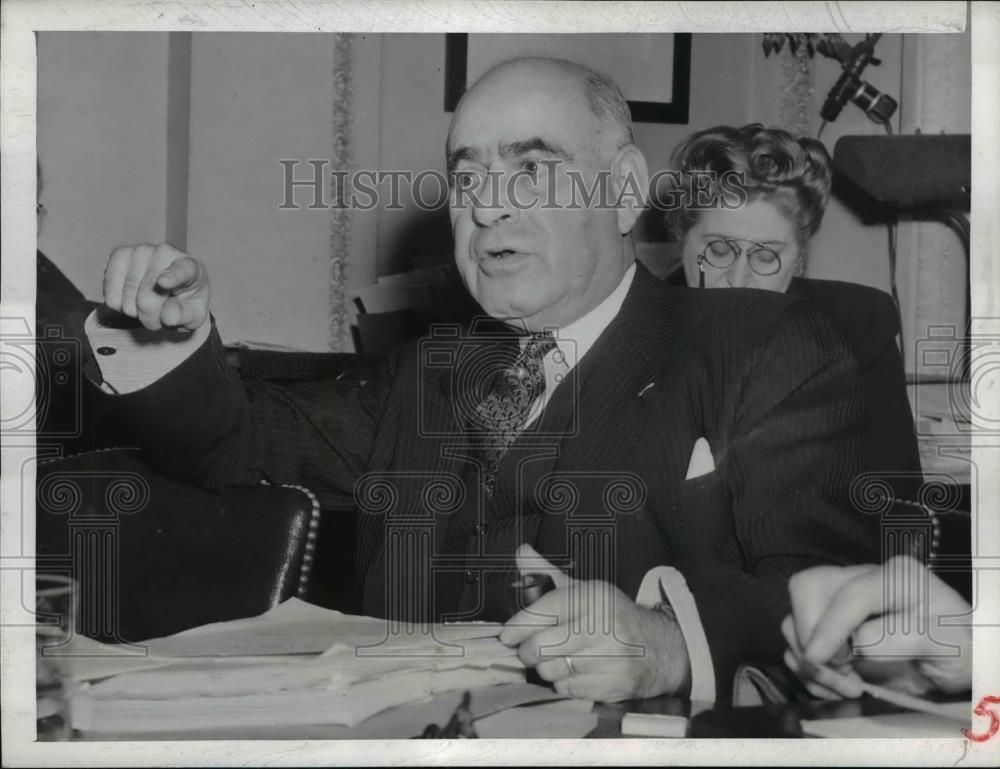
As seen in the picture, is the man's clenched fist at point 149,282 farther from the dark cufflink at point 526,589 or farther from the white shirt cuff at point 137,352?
the dark cufflink at point 526,589

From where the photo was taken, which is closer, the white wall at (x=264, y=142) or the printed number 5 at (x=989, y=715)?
the printed number 5 at (x=989, y=715)

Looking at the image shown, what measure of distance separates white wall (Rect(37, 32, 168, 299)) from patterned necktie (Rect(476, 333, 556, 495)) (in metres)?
0.53

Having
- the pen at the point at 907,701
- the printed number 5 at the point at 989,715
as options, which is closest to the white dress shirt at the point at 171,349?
the pen at the point at 907,701

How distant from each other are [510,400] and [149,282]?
1.56 feet

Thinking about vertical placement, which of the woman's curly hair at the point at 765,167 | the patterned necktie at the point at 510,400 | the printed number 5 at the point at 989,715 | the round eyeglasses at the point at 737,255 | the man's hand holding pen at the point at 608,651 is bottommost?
the printed number 5 at the point at 989,715

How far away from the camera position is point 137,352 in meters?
1.35

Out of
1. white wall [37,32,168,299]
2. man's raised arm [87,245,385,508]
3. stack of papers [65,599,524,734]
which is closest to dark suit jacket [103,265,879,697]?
man's raised arm [87,245,385,508]

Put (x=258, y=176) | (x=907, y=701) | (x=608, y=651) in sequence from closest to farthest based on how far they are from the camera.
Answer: (x=608, y=651) → (x=907, y=701) → (x=258, y=176)

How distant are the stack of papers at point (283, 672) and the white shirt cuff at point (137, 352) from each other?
0.33 m

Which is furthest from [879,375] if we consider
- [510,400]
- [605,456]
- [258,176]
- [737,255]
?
[258,176]

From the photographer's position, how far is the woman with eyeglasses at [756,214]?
140 centimetres

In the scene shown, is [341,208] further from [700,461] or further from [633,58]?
[700,461]

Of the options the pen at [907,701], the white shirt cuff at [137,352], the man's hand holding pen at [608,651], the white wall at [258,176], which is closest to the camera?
the man's hand holding pen at [608,651]

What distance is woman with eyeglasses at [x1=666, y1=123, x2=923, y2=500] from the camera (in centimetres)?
140
